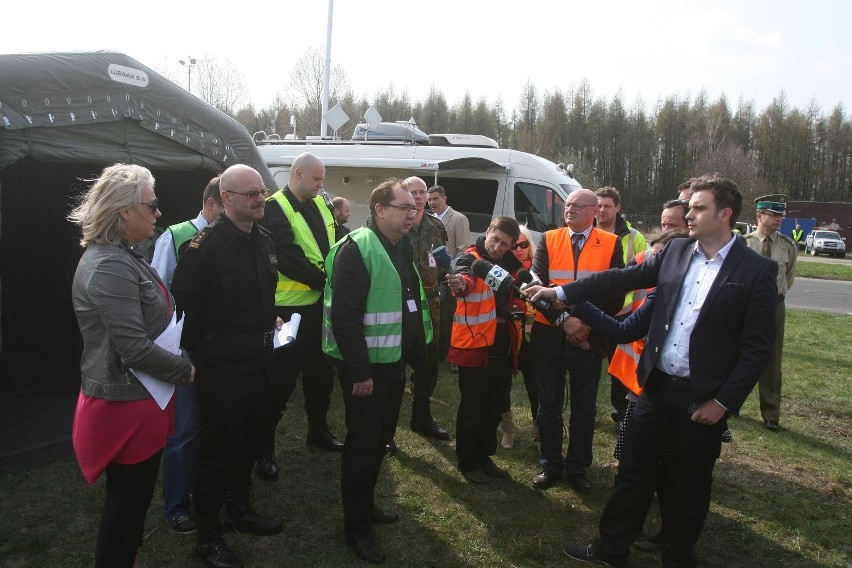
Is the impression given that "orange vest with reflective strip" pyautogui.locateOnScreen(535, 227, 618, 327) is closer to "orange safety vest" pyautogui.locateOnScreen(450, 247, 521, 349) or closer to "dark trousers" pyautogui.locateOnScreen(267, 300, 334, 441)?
"orange safety vest" pyautogui.locateOnScreen(450, 247, 521, 349)

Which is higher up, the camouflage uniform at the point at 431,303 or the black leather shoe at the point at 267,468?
the camouflage uniform at the point at 431,303

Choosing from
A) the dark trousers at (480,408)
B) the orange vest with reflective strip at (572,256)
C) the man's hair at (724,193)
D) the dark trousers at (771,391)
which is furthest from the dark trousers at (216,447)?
the dark trousers at (771,391)

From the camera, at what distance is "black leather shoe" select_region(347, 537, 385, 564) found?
3.43m

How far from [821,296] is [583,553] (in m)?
16.2

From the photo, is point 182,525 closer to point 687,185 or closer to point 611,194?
point 687,185

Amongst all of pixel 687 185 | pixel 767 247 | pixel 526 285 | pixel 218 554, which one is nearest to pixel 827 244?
pixel 767 247

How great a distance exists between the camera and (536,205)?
1030 centimetres

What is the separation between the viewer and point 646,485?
11.1 ft

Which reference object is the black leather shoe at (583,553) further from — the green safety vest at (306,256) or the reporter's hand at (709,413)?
the green safety vest at (306,256)

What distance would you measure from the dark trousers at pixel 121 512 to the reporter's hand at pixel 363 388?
3.38 ft

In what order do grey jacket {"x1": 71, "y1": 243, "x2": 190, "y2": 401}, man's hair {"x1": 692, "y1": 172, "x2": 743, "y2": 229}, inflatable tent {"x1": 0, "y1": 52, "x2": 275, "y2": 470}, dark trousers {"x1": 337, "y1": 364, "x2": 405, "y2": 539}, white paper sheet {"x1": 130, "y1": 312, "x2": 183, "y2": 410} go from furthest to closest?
inflatable tent {"x1": 0, "y1": 52, "x2": 275, "y2": 470}
dark trousers {"x1": 337, "y1": 364, "x2": 405, "y2": 539}
man's hair {"x1": 692, "y1": 172, "x2": 743, "y2": 229}
white paper sheet {"x1": 130, "y1": 312, "x2": 183, "y2": 410}
grey jacket {"x1": 71, "y1": 243, "x2": 190, "y2": 401}

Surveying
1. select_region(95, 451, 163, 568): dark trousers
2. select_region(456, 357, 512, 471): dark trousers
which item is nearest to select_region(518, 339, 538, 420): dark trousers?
select_region(456, 357, 512, 471): dark trousers

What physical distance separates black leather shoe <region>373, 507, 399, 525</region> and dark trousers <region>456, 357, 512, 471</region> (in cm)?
79

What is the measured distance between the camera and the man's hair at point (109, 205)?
258 cm
